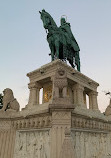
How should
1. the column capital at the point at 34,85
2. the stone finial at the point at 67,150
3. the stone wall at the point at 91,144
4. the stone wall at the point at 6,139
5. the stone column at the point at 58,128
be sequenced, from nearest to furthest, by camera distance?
the stone finial at the point at 67,150 → the stone column at the point at 58,128 → the stone wall at the point at 91,144 → the stone wall at the point at 6,139 → the column capital at the point at 34,85

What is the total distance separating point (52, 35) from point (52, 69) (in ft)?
12.6

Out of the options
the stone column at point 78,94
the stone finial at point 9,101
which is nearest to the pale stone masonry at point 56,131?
the stone finial at point 9,101

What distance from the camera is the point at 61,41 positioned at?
1386cm

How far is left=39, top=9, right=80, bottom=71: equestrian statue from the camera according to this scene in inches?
547

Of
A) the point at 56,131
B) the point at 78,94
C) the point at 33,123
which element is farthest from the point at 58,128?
the point at 78,94

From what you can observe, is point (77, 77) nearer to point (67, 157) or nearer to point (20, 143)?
point (20, 143)

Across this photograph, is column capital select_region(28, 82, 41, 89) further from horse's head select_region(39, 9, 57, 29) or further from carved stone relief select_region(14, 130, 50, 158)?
carved stone relief select_region(14, 130, 50, 158)

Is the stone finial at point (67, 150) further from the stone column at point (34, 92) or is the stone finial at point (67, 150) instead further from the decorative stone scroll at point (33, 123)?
the stone column at point (34, 92)

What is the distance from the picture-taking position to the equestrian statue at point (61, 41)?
13.9m

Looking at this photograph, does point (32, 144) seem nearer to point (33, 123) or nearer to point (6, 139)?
point (33, 123)

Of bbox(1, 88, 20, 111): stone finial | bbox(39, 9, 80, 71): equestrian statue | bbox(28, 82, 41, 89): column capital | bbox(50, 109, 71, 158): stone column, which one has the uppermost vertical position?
bbox(39, 9, 80, 71): equestrian statue

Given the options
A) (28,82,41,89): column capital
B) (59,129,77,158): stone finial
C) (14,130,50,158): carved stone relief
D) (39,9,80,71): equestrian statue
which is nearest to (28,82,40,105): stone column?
(28,82,41,89): column capital

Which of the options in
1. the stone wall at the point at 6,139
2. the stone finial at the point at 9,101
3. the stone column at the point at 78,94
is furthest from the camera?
the stone column at the point at 78,94

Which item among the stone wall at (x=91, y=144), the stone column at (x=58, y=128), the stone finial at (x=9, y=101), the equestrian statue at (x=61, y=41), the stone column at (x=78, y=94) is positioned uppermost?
the equestrian statue at (x=61, y=41)
